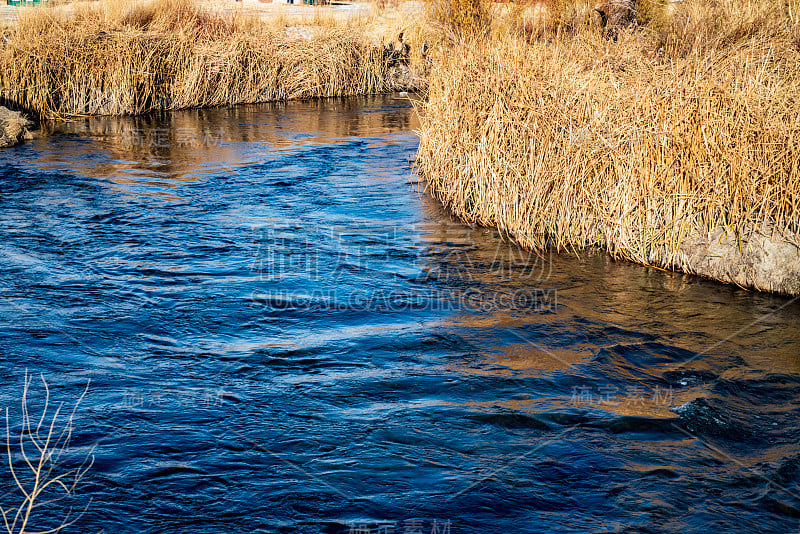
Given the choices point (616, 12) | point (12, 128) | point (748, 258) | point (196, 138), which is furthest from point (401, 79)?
point (748, 258)

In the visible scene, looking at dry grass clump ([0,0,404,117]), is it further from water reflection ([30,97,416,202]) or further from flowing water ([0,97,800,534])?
flowing water ([0,97,800,534])

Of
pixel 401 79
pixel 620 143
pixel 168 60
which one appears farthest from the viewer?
pixel 401 79

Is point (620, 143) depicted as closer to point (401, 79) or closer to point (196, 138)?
point (196, 138)

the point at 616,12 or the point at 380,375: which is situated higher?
the point at 616,12

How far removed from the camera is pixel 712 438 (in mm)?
5008

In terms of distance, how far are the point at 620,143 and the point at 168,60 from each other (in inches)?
502

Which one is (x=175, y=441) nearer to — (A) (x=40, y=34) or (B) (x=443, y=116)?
(B) (x=443, y=116)

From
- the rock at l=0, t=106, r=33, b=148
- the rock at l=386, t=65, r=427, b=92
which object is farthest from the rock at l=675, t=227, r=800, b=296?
the rock at l=386, t=65, r=427, b=92

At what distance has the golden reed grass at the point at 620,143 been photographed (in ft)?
23.7

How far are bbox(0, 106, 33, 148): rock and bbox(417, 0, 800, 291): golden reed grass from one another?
8.31 meters

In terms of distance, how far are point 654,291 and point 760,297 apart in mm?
961

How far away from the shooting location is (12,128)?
14.3 m

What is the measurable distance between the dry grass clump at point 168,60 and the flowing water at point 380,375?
22.4 feet

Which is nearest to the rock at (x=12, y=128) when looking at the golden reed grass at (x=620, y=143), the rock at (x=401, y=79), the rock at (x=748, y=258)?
the golden reed grass at (x=620, y=143)
